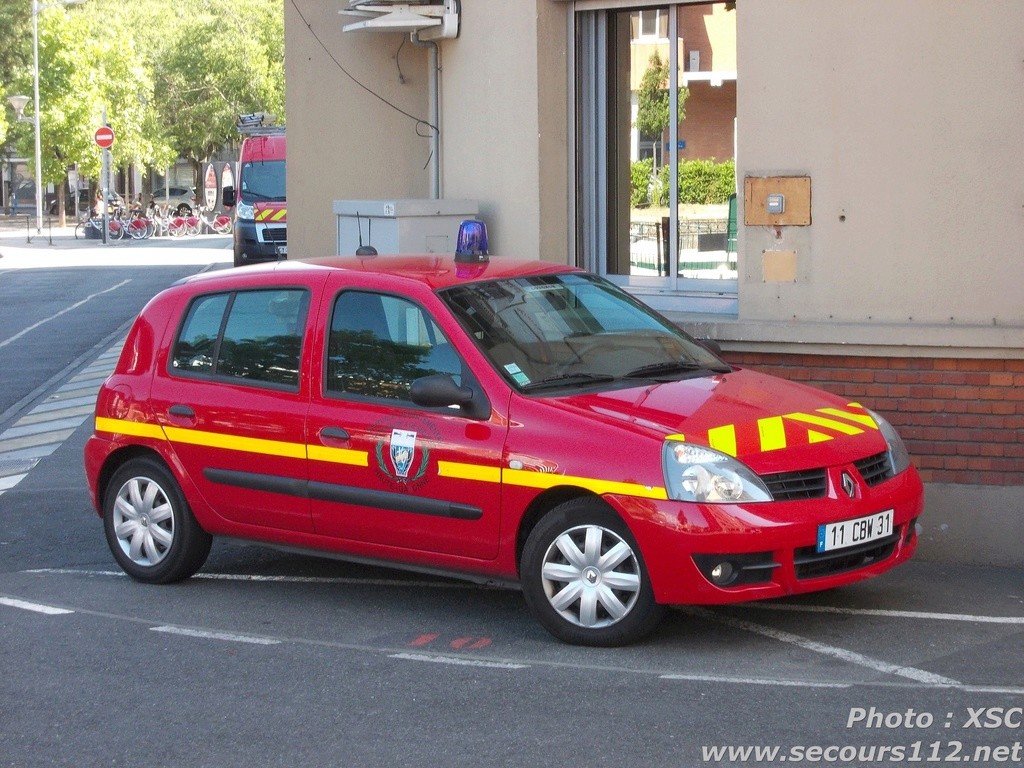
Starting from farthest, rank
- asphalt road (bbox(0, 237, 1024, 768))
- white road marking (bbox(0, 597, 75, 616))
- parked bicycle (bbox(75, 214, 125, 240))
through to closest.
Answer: parked bicycle (bbox(75, 214, 125, 240)), white road marking (bbox(0, 597, 75, 616)), asphalt road (bbox(0, 237, 1024, 768))

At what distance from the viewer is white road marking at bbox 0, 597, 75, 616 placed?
718 cm

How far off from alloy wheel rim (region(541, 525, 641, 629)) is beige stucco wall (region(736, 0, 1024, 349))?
9.43ft

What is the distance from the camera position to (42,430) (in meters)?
13.0

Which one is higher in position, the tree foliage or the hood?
the tree foliage

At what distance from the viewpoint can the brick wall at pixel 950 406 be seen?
801 centimetres

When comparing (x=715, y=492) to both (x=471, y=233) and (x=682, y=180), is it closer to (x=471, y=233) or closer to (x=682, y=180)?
(x=471, y=233)

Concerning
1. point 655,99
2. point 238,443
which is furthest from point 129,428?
point 655,99

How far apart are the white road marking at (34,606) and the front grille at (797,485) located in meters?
3.47

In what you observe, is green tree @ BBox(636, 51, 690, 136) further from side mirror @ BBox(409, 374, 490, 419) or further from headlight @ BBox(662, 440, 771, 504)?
headlight @ BBox(662, 440, 771, 504)

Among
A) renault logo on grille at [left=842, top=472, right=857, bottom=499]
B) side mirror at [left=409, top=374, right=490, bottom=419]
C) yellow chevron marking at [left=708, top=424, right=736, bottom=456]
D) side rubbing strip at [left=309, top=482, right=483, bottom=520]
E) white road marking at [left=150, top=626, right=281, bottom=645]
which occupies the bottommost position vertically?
white road marking at [left=150, top=626, right=281, bottom=645]

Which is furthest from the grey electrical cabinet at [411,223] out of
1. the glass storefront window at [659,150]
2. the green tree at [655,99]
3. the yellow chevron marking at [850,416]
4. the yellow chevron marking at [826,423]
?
the yellow chevron marking at [826,423]

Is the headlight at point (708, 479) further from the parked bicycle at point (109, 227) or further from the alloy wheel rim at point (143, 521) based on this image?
the parked bicycle at point (109, 227)

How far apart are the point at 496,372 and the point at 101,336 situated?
586 inches

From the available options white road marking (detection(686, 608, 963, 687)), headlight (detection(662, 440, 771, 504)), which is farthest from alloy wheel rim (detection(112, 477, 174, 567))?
headlight (detection(662, 440, 771, 504))
